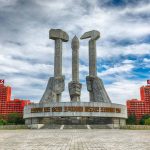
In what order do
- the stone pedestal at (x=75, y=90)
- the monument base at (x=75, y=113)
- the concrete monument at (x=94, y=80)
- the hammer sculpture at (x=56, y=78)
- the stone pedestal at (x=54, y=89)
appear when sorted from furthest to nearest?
1. the stone pedestal at (x=75, y=90)
2. the concrete monument at (x=94, y=80)
3. the hammer sculpture at (x=56, y=78)
4. the stone pedestal at (x=54, y=89)
5. the monument base at (x=75, y=113)

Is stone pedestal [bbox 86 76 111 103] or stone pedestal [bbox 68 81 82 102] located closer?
stone pedestal [bbox 86 76 111 103]

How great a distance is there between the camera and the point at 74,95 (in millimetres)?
47125

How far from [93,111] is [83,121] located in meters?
3.04

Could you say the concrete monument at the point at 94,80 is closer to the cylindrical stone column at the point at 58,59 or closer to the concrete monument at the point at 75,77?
the concrete monument at the point at 75,77

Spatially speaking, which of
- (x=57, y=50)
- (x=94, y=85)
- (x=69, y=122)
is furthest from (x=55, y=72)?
(x=69, y=122)

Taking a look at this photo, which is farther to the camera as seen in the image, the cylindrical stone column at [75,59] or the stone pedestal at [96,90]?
the cylindrical stone column at [75,59]

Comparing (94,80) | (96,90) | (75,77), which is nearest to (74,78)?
(75,77)

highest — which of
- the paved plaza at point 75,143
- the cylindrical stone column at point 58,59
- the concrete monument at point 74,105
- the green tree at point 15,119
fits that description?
the cylindrical stone column at point 58,59

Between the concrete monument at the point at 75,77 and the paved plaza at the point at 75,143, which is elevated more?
the concrete monument at the point at 75,77

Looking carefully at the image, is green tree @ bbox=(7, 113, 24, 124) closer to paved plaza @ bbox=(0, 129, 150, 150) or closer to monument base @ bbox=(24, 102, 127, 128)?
monument base @ bbox=(24, 102, 127, 128)

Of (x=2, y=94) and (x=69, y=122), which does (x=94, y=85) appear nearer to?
(x=69, y=122)

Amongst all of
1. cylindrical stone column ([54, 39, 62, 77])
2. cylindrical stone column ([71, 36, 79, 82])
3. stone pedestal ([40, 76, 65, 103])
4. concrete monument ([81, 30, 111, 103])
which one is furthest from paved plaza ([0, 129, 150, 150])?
cylindrical stone column ([71, 36, 79, 82])

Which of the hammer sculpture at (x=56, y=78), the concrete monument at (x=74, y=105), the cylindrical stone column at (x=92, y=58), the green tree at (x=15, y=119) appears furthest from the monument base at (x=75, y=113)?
the green tree at (x=15, y=119)

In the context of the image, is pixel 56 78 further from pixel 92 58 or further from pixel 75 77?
pixel 92 58
